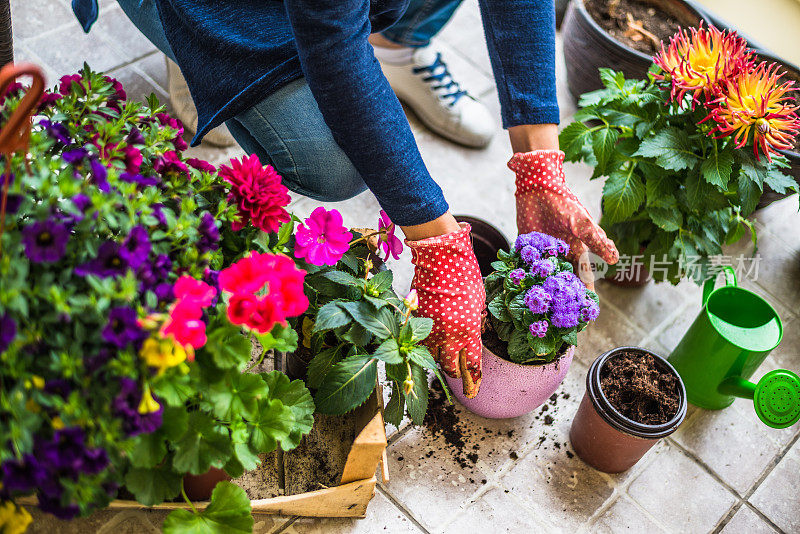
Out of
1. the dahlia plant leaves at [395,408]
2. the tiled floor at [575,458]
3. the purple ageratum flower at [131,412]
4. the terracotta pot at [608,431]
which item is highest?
the purple ageratum flower at [131,412]

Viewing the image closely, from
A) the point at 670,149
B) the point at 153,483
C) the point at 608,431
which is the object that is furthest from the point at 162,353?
the point at 670,149

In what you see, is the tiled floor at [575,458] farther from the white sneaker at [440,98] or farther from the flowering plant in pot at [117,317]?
the flowering plant in pot at [117,317]

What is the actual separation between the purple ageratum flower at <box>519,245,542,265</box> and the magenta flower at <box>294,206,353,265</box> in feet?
1.14

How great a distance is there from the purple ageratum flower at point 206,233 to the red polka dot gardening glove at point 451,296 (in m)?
0.42

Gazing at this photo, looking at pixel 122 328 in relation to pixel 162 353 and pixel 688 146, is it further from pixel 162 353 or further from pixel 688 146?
pixel 688 146

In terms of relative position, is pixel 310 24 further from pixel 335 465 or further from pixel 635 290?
pixel 635 290

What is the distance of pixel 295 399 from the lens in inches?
44.0

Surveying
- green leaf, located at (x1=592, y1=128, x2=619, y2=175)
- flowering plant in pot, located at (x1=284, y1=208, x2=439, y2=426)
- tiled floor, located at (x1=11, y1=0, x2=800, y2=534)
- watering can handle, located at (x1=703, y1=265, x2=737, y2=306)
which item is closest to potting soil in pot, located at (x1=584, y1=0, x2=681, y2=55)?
Answer: tiled floor, located at (x1=11, y1=0, x2=800, y2=534)

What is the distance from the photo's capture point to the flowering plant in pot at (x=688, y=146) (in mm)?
1381

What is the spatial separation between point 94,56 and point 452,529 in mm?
1667

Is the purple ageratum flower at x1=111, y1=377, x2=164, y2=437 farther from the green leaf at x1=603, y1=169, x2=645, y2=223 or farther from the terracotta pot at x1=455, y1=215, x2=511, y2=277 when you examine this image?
the green leaf at x1=603, y1=169, x2=645, y2=223

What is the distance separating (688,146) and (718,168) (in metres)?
0.08

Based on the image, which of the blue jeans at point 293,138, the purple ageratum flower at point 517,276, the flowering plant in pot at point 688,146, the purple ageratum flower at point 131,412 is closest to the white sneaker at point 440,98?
the flowering plant in pot at point 688,146

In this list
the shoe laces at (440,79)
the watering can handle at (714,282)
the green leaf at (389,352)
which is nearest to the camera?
the green leaf at (389,352)
